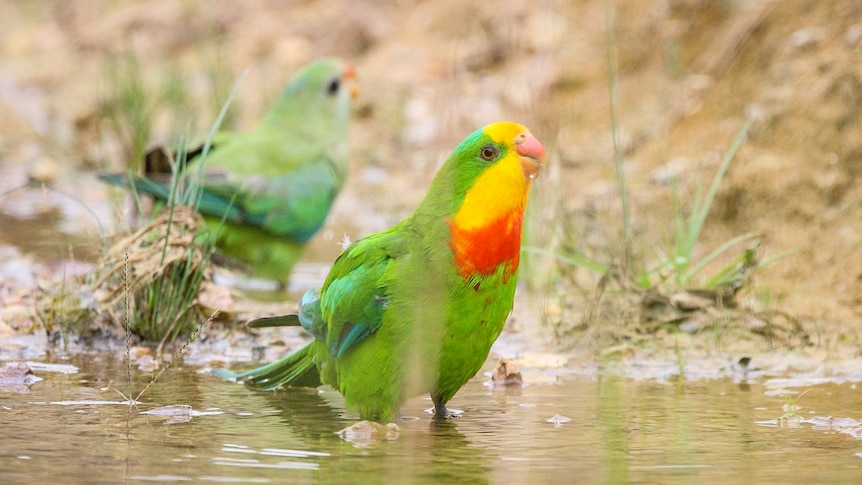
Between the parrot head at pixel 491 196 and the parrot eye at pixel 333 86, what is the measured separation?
12.0 ft

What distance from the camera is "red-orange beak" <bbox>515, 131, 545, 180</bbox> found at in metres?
3.34

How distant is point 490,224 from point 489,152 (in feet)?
0.73

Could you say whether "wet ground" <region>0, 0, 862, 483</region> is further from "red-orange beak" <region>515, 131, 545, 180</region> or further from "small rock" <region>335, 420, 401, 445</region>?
"red-orange beak" <region>515, 131, 545, 180</region>

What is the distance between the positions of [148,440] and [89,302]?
4.73ft

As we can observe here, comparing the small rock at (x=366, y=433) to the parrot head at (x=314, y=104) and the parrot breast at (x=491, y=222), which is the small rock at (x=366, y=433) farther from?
the parrot head at (x=314, y=104)

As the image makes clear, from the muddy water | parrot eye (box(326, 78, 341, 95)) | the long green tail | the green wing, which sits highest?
parrot eye (box(326, 78, 341, 95))

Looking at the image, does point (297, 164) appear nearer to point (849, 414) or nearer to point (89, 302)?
point (89, 302)

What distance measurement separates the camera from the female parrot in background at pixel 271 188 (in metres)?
5.98

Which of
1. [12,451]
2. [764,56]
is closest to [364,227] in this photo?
[764,56]

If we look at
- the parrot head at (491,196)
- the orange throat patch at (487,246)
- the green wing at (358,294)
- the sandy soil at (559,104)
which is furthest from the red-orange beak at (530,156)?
the sandy soil at (559,104)

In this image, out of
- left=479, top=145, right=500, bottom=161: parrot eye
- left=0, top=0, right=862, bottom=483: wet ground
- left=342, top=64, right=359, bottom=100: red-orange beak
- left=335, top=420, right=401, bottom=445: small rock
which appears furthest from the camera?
left=342, top=64, right=359, bottom=100: red-orange beak

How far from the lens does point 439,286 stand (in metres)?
3.23

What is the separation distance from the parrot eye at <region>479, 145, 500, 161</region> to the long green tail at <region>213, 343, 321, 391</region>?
84cm

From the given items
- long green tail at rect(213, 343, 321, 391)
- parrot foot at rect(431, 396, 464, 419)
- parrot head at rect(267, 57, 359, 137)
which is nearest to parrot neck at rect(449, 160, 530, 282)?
parrot foot at rect(431, 396, 464, 419)
